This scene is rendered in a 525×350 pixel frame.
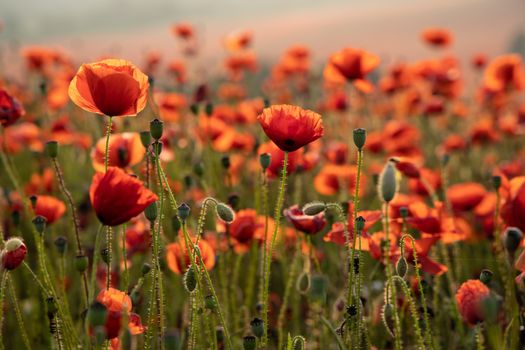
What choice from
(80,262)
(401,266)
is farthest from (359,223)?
(80,262)

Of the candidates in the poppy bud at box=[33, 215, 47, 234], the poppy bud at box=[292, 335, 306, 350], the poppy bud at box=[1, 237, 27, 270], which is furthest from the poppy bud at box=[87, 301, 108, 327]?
the poppy bud at box=[33, 215, 47, 234]

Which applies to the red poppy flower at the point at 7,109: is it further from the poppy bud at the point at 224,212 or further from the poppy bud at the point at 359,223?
the poppy bud at the point at 359,223

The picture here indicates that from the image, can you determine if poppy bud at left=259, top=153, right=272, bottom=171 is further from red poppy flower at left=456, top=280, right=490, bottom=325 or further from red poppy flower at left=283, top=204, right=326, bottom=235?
red poppy flower at left=456, top=280, right=490, bottom=325

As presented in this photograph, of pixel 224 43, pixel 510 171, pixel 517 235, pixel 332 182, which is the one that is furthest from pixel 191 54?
pixel 517 235

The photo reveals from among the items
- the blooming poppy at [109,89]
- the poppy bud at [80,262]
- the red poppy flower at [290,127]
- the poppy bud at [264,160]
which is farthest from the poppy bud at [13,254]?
the poppy bud at [264,160]

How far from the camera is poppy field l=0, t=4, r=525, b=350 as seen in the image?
151cm

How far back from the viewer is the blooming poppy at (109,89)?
1545mm

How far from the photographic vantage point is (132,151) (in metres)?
2.41

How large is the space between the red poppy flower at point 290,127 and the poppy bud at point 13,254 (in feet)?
2.01

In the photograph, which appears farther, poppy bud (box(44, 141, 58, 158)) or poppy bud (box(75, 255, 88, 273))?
poppy bud (box(44, 141, 58, 158))

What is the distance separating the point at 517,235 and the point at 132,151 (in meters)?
1.45

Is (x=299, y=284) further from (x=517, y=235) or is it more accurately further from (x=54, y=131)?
(x=54, y=131)

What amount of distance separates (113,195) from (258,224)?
0.99 m

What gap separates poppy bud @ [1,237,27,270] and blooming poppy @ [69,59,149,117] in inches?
14.6
